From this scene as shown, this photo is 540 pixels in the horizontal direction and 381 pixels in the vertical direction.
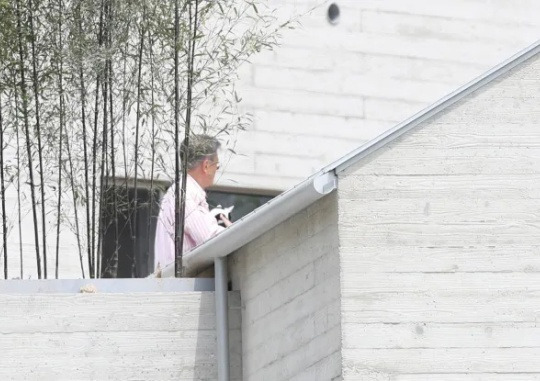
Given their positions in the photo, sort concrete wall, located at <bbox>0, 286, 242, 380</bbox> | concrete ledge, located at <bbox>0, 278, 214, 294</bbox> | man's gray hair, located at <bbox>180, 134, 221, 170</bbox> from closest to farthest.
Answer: concrete wall, located at <bbox>0, 286, 242, 380</bbox>, concrete ledge, located at <bbox>0, 278, 214, 294</bbox>, man's gray hair, located at <bbox>180, 134, 221, 170</bbox>

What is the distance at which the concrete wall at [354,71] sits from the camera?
11766 mm

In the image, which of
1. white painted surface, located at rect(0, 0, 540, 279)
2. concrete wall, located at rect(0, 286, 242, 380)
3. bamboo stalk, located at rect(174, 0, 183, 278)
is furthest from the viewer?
white painted surface, located at rect(0, 0, 540, 279)

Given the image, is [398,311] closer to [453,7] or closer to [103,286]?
[103,286]

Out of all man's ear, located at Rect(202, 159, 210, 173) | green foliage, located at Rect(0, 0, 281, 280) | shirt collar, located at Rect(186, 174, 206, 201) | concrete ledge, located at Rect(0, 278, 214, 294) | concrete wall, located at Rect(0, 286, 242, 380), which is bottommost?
concrete wall, located at Rect(0, 286, 242, 380)

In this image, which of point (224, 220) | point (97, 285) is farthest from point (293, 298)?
point (224, 220)

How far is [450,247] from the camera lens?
6520mm

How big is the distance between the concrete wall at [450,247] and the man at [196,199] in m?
1.56

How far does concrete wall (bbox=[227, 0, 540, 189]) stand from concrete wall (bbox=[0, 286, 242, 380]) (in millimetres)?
4174

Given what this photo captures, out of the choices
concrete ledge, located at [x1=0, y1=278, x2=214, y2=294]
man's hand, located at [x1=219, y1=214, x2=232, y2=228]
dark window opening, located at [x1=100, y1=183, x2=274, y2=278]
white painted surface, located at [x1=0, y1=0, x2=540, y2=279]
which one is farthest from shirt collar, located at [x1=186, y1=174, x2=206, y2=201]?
white painted surface, located at [x1=0, y1=0, x2=540, y2=279]

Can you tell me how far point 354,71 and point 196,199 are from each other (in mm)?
4325

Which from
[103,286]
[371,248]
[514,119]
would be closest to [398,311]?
[371,248]

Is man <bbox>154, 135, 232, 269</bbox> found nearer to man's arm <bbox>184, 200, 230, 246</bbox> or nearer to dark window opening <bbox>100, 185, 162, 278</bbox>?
man's arm <bbox>184, 200, 230, 246</bbox>

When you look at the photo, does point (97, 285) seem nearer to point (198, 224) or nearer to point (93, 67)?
point (198, 224)

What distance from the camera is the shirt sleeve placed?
7.96 meters
